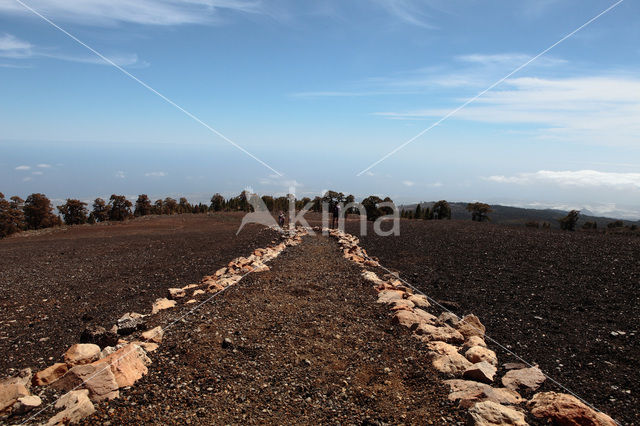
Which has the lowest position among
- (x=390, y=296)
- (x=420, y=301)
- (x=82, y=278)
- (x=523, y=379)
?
(x=82, y=278)

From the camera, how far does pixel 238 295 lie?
8.87 m

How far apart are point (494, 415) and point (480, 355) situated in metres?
2.06

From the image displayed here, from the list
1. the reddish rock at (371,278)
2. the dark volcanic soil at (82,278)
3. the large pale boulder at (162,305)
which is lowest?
the dark volcanic soil at (82,278)

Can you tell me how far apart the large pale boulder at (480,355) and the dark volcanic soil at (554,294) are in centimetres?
36

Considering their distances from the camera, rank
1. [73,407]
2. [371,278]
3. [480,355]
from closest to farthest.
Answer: [73,407] → [480,355] → [371,278]

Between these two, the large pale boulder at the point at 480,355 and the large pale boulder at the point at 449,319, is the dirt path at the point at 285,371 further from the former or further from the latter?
the large pale boulder at the point at 449,319

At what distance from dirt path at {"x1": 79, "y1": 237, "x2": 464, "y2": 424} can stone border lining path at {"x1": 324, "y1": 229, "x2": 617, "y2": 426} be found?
268 millimetres

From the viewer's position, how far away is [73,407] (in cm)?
420

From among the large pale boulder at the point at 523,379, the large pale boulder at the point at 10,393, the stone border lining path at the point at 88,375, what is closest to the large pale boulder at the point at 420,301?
the large pale boulder at the point at 523,379

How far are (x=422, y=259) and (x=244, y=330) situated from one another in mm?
10348

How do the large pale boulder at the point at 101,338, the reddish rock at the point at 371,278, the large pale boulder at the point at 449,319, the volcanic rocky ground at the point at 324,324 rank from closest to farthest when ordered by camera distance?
1. the volcanic rocky ground at the point at 324,324
2. the large pale boulder at the point at 101,338
3. the large pale boulder at the point at 449,319
4. the reddish rock at the point at 371,278

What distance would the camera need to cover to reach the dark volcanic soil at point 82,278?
8.09 metres

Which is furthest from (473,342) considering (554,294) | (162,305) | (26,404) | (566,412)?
(26,404)

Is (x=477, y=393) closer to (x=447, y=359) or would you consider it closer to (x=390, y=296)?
(x=447, y=359)
